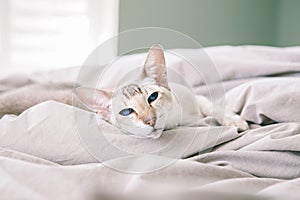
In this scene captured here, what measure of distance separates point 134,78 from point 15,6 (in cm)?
205

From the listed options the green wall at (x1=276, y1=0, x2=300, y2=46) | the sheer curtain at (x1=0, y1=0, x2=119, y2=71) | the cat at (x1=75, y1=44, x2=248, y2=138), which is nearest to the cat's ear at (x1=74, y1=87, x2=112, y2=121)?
the cat at (x1=75, y1=44, x2=248, y2=138)

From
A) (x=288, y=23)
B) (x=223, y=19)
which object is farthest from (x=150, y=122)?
(x=288, y=23)

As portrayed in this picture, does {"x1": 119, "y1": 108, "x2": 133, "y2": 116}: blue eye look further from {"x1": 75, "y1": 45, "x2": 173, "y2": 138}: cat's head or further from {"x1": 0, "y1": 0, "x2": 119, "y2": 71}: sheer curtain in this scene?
{"x1": 0, "y1": 0, "x2": 119, "y2": 71}: sheer curtain

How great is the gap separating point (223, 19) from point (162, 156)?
8.39 feet

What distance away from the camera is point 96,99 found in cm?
94

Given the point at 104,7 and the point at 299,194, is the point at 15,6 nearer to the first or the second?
the point at 104,7

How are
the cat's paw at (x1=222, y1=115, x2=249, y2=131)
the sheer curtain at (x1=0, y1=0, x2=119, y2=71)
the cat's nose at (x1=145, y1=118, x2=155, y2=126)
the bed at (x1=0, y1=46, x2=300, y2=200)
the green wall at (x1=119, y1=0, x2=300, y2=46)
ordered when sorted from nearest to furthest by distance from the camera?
the bed at (x1=0, y1=46, x2=300, y2=200), the cat's nose at (x1=145, y1=118, x2=155, y2=126), the cat's paw at (x1=222, y1=115, x2=249, y2=131), the sheer curtain at (x1=0, y1=0, x2=119, y2=71), the green wall at (x1=119, y1=0, x2=300, y2=46)

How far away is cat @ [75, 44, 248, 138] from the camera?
36.2 inches

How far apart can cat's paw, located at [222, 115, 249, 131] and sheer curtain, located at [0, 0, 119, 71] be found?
6.46 feet

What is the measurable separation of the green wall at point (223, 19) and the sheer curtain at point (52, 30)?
15cm

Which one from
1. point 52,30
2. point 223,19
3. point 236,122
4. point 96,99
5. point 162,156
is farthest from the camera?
point 223,19

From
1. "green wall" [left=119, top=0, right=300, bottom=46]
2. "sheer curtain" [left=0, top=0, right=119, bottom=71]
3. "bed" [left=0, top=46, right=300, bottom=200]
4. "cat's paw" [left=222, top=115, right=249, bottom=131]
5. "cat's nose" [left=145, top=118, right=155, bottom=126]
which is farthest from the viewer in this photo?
"green wall" [left=119, top=0, right=300, bottom=46]

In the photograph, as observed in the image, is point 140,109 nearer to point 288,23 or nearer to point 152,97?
point 152,97

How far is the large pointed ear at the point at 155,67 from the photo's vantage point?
91cm
